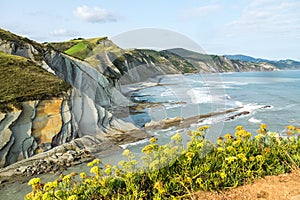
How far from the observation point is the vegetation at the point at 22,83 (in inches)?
762

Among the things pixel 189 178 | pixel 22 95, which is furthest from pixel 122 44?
pixel 22 95

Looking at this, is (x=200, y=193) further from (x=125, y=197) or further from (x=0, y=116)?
(x=0, y=116)

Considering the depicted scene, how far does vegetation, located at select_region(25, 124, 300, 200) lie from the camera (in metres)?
4.31

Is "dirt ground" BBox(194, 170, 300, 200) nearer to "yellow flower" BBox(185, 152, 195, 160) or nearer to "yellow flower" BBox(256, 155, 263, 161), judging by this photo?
"yellow flower" BBox(256, 155, 263, 161)

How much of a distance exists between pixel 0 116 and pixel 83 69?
17.9 m

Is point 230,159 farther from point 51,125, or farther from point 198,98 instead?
point 198,98

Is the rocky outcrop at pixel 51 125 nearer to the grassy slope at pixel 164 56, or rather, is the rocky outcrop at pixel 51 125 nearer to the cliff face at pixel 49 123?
the cliff face at pixel 49 123

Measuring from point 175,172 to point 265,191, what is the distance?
1.53 metres

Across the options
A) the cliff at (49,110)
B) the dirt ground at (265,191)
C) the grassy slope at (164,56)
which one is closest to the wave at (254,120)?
the cliff at (49,110)

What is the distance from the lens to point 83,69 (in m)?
34.4

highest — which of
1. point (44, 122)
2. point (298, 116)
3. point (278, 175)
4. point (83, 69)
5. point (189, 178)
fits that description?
point (83, 69)

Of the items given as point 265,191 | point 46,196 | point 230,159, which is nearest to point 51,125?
point 46,196

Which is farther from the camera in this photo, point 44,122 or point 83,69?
point 83,69

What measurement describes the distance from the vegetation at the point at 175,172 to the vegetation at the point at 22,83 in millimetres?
15739
